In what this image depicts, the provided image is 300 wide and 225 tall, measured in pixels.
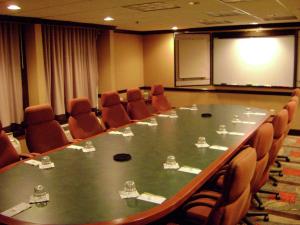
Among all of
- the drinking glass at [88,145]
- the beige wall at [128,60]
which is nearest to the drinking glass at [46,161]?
the drinking glass at [88,145]

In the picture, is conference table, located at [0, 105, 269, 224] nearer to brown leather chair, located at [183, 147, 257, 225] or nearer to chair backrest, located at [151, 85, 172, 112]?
brown leather chair, located at [183, 147, 257, 225]

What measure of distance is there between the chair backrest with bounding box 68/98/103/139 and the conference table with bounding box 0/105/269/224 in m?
0.65

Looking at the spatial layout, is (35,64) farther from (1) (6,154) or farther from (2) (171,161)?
(2) (171,161)

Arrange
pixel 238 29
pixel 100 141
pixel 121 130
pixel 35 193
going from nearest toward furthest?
pixel 35 193
pixel 100 141
pixel 121 130
pixel 238 29

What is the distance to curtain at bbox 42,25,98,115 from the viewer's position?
5.98 metres

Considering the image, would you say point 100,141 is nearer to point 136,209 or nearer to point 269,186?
point 136,209

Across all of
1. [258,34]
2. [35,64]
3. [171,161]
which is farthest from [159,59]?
[171,161]

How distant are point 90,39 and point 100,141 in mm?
3714

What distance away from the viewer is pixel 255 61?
305 inches

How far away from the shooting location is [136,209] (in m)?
2.06

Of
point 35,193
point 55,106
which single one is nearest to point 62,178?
point 35,193

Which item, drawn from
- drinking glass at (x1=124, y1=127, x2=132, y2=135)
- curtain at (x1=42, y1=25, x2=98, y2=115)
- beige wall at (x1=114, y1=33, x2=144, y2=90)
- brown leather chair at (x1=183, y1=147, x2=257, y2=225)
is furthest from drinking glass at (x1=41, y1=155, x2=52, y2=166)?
beige wall at (x1=114, y1=33, x2=144, y2=90)

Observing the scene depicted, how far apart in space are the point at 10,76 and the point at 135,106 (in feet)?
6.91

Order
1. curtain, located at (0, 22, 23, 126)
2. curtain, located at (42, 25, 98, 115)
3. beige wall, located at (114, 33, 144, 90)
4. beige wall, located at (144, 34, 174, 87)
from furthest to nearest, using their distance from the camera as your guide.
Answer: beige wall, located at (144, 34, 174, 87), beige wall, located at (114, 33, 144, 90), curtain, located at (42, 25, 98, 115), curtain, located at (0, 22, 23, 126)
